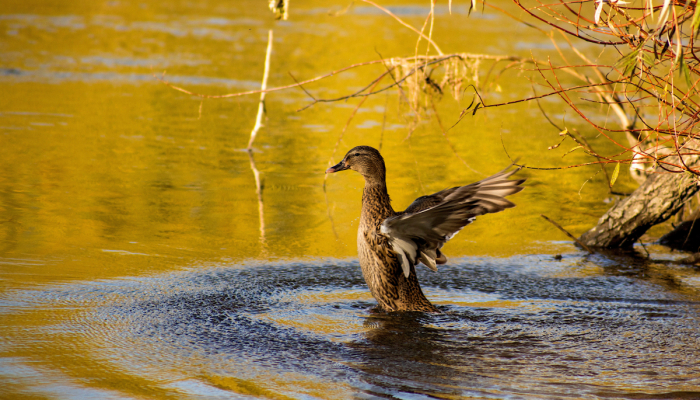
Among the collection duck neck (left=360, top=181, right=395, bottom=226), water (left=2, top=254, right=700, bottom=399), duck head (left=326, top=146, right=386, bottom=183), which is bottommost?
water (left=2, top=254, right=700, bottom=399)

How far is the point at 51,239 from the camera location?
597 cm

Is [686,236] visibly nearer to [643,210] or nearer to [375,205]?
[643,210]

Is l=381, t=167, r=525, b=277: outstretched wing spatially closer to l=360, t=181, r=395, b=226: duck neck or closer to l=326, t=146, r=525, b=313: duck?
l=326, t=146, r=525, b=313: duck

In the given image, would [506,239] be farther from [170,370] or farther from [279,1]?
[170,370]

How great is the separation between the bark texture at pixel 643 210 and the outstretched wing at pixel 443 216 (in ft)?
6.44

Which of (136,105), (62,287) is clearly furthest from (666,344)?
(136,105)

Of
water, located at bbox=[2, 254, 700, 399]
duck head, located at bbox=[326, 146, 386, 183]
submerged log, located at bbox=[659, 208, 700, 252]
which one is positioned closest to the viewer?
water, located at bbox=[2, 254, 700, 399]

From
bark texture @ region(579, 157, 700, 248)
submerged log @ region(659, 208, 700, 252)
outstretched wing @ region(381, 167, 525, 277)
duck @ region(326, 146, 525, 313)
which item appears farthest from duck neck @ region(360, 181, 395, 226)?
submerged log @ region(659, 208, 700, 252)

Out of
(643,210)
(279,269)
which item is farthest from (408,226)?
(643,210)

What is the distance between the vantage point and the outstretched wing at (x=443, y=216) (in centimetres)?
446

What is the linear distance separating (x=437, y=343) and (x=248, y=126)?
7301 millimetres

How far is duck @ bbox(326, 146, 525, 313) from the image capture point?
14.8 feet

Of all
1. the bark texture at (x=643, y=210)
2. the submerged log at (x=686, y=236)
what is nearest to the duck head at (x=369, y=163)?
the bark texture at (x=643, y=210)

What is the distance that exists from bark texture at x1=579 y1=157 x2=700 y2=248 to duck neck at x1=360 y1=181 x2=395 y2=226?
2.25m
